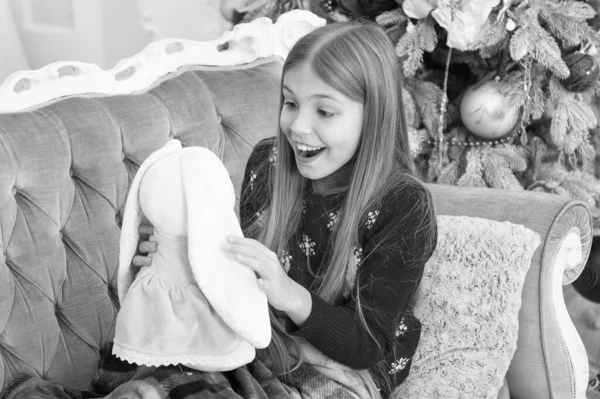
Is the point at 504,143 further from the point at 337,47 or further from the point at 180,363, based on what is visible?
the point at 180,363

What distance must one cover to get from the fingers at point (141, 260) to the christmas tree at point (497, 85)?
1.14m

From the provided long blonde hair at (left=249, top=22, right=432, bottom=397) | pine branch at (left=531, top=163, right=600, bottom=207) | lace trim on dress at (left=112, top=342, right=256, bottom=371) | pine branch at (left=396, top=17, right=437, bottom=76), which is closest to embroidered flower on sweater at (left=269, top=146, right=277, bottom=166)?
long blonde hair at (left=249, top=22, right=432, bottom=397)

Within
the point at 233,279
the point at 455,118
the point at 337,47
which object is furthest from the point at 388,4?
the point at 233,279

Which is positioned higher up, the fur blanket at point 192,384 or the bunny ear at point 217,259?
the bunny ear at point 217,259

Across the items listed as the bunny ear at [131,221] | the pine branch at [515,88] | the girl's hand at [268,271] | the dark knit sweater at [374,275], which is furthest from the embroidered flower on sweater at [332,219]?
the pine branch at [515,88]

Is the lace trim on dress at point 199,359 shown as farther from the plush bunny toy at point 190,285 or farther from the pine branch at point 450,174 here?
the pine branch at point 450,174

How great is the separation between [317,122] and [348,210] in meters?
0.17

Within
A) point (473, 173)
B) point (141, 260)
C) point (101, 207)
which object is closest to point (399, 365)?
point (141, 260)

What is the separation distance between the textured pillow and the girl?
1.6 inches

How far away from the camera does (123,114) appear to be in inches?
60.3

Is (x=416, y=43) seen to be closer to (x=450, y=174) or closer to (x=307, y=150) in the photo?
(x=450, y=174)

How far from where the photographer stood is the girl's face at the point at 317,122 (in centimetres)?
126

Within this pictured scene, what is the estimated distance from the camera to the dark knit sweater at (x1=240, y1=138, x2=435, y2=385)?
1228mm

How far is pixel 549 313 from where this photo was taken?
1491mm
